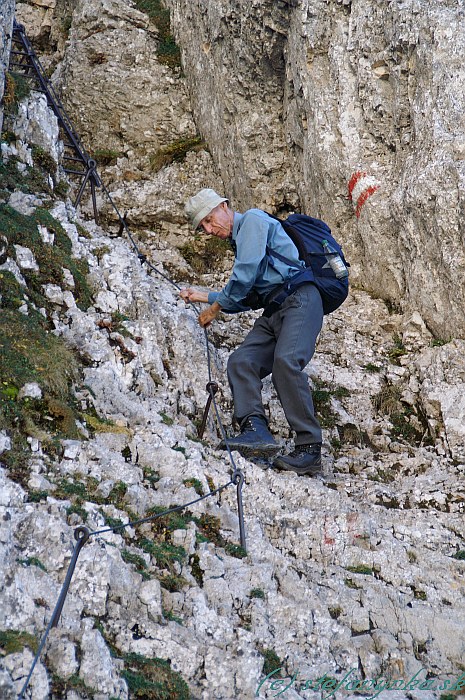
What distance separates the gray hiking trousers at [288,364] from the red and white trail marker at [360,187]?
330cm

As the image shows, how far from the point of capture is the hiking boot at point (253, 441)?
7535 mm

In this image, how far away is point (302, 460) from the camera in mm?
7633

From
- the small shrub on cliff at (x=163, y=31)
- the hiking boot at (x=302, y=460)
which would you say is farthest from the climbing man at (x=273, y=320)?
the small shrub on cliff at (x=163, y=31)

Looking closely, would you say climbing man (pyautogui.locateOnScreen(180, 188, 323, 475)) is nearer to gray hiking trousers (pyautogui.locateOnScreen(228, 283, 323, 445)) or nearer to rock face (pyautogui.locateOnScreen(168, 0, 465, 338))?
gray hiking trousers (pyautogui.locateOnScreen(228, 283, 323, 445))

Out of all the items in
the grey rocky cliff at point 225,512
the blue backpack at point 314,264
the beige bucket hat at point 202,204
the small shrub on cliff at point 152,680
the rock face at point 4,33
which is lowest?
the grey rocky cliff at point 225,512

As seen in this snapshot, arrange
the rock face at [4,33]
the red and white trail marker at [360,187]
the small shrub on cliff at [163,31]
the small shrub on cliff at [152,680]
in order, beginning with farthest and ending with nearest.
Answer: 1. the small shrub on cliff at [163,31]
2. the red and white trail marker at [360,187]
3. the rock face at [4,33]
4. the small shrub on cliff at [152,680]

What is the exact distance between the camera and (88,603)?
15.5 feet

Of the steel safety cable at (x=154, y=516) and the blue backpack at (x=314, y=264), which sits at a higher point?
the blue backpack at (x=314, y=264)

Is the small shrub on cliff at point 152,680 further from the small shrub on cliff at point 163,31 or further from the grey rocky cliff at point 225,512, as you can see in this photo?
the small shrub on cliff at point 163,31

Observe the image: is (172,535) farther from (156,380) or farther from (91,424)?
(156,380)

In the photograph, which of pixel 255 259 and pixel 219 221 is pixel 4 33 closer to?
pixel 219 221

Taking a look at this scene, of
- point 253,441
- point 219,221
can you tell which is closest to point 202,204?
point 219,221

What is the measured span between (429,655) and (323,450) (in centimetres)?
342

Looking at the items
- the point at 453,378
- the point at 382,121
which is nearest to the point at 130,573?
the point at 453,378
